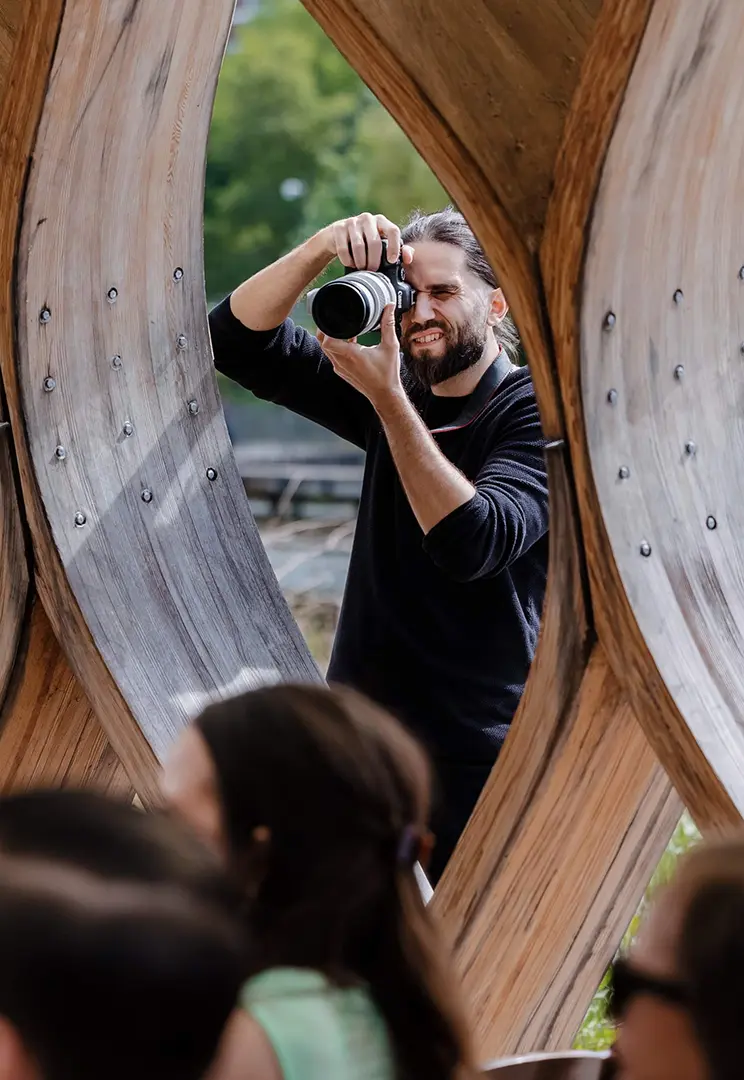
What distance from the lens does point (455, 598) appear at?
5.07 ft

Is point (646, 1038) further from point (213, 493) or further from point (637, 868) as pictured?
point (213, 493)

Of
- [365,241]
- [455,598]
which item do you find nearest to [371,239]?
[365,241]

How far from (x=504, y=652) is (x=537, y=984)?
473 millimetres

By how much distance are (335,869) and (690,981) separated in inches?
8.5

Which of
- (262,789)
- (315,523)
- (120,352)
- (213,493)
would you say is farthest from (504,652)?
(315,523)

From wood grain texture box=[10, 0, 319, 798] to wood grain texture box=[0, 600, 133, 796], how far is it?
0.18 feet

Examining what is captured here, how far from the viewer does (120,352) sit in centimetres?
127

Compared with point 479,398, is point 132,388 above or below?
below

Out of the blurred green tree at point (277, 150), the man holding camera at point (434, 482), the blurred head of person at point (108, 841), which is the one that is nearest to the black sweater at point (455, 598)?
the man holding camera at point (434, 482)

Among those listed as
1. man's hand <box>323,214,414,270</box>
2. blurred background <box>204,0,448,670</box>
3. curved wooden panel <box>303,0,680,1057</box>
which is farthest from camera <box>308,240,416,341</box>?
blurred background <box>204,0,448,670</box>

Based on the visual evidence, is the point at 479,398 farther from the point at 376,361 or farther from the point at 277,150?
the point at 277,150

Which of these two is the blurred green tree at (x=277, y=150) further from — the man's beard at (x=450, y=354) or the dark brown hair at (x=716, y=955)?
the dark brown hair at (x=716, y=955)

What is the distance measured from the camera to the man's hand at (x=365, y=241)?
57.8 inches

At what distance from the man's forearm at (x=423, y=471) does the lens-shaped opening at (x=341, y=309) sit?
0.29 feet
